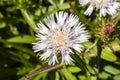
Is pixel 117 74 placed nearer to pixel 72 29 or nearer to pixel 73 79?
pixel 73 79

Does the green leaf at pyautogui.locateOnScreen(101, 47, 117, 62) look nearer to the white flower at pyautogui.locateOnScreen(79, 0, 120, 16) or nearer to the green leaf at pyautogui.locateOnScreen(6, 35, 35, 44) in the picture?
the white flower at pyautogui.locateOnScreen(79, 0, 120, 16)

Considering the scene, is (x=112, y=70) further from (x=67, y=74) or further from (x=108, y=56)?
(x=67, y=74)

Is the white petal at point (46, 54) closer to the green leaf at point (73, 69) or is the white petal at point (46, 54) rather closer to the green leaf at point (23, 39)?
the green leaf at point (73, 69)

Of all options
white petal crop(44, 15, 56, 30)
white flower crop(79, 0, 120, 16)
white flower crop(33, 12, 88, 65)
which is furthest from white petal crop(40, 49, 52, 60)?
white flower crop(79, 0, 120, 16)

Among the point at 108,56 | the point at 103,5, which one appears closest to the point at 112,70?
the point at 108,56

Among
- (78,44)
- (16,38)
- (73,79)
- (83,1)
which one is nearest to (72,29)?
(78,44)

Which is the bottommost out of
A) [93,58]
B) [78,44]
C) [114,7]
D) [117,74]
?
[117,74]

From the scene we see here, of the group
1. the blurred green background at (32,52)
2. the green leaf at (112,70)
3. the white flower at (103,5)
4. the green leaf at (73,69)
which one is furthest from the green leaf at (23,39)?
the white flower at (103,5)

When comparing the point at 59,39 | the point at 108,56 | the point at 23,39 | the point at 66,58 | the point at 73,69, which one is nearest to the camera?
the point at 66,58
